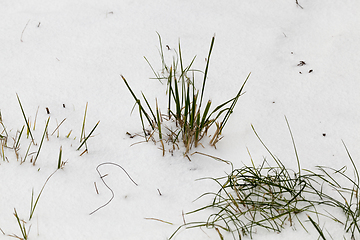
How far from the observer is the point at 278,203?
4.17 feet

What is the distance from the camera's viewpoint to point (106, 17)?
83.7 inches

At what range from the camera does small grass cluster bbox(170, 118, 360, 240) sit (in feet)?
4.03

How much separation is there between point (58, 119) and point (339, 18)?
161 centimetres

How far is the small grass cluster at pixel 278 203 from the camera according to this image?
1228 mm

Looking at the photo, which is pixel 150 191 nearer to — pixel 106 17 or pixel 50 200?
pixel 50 200

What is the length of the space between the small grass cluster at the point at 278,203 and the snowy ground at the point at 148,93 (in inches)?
1.6

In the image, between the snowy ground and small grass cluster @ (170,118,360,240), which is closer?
small grass cluster @ (170,118,360,240)

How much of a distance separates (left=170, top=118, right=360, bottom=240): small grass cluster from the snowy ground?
0.13 feet

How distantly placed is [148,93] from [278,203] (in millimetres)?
818

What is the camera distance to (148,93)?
5.77 ft

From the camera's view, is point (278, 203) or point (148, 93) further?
point (148, 93)

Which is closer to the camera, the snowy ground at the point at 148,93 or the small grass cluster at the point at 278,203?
the small grass cluster at the point at 278,203

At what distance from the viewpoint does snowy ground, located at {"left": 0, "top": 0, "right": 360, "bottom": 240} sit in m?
1.33

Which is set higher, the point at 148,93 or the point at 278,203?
the point at 148,93
